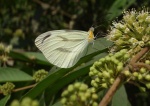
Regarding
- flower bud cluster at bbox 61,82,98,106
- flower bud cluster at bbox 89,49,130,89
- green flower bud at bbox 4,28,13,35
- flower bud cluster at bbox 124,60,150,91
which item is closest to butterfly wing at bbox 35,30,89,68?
flower bud cluster at bbox 89,49,130,89

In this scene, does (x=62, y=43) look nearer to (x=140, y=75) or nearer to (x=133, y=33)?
(x=133, y=33)

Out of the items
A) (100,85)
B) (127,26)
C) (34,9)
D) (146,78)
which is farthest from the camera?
(34,9)

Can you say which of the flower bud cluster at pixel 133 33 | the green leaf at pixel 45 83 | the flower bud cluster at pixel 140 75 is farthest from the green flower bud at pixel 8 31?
the flower bud cluster at pixel 140 75

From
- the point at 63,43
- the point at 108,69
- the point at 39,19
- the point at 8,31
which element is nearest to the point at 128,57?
the point at 108,69

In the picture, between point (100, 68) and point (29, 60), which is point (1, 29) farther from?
point (100, 68)

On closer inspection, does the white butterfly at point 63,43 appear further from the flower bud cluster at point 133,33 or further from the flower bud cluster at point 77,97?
the flower bud cluster at point 77,97

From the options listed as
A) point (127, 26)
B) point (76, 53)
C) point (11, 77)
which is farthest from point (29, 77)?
point (127, 26)
